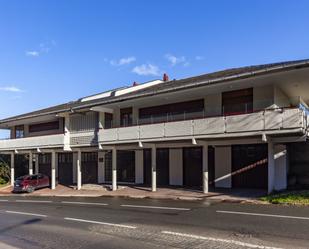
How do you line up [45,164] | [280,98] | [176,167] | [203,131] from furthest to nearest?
[45,164] → [176,167] → [280,98] → [203,131]

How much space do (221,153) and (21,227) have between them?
1413 centimetres

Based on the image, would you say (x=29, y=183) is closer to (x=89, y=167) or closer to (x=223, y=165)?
(x=89, y=167)

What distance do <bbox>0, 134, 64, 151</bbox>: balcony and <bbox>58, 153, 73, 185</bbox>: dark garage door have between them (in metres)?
3.86

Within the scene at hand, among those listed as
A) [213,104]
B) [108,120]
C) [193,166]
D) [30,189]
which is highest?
[213,104]

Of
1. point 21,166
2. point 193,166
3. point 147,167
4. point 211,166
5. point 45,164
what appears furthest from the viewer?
point 21,166

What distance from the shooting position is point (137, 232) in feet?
35.4

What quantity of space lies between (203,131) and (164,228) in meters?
9.78

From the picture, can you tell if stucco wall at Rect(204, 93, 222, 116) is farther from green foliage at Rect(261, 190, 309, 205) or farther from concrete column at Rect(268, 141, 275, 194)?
green foliage at Rect(261, 190, 309, 205)

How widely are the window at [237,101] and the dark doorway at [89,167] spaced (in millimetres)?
14759

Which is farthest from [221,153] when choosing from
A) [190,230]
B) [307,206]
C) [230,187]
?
[190,230]

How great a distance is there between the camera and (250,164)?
74.8 feet

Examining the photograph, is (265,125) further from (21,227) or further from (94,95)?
(94,95)

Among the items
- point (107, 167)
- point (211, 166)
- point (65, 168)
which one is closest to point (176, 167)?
point (211, 166)

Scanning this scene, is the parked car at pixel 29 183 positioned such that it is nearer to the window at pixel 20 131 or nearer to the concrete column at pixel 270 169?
the window at pixel 20 131
